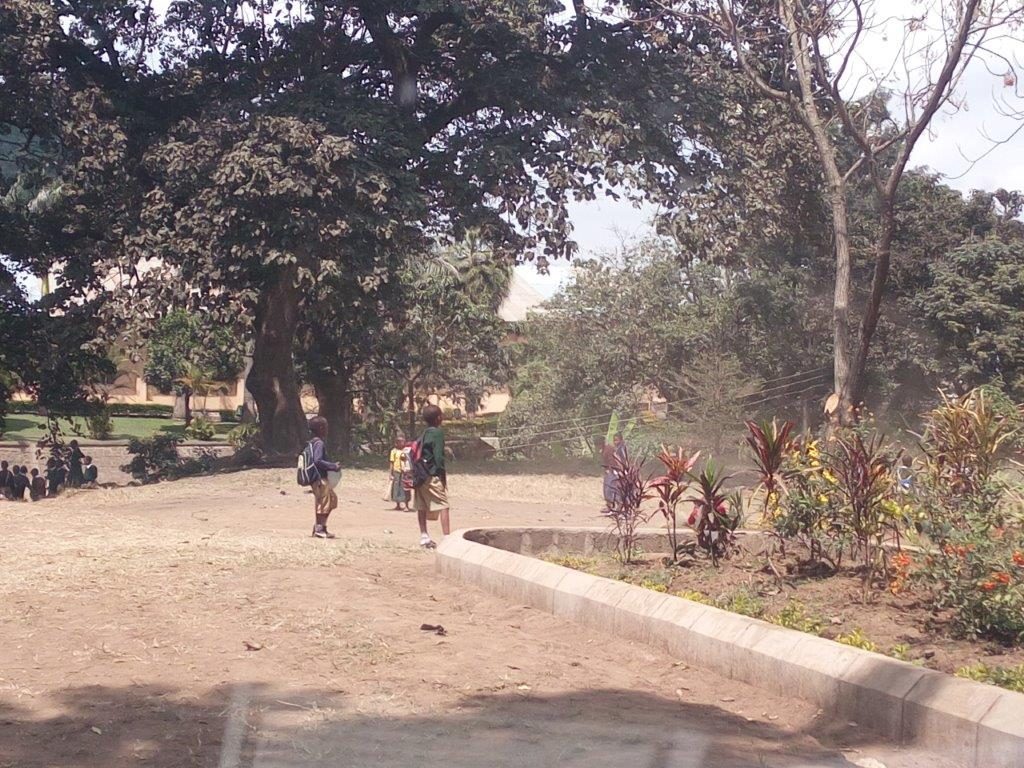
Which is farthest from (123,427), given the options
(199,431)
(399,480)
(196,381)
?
(399,480)

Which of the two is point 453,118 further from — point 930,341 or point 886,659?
point 886,659

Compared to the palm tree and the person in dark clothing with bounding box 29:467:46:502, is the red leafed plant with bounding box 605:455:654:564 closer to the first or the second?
the person in dark clothing with bounding box 29:467:46:502

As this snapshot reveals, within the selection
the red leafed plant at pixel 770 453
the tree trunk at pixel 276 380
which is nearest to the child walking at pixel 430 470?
the red leafed plant at pixel 770 453

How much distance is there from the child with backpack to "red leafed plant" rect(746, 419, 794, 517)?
17.6 feet

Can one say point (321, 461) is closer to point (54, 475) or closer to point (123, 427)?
point (54, 475)

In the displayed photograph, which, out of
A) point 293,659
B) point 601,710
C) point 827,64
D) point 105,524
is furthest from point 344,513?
point 601,710

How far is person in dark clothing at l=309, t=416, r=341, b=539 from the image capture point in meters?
12.7

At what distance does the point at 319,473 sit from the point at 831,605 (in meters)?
6.56

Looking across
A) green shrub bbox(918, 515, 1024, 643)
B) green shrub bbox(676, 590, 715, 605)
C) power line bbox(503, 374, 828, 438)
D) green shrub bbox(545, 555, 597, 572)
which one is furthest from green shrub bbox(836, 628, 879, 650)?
power line bbox(503, 374, 828, 438)

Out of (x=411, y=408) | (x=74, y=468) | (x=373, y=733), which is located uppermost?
(x=411, y=408)

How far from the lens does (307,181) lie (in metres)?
21.1

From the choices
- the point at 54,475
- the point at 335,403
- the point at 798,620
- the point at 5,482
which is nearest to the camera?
the point at 798,620

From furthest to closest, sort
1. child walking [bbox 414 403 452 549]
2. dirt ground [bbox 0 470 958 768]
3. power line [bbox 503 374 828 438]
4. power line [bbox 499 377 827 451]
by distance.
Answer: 1. power line [bbox 499 377 827 451]
2. power line [bbox 503 374 828 438]
3. child walking [bbox 414 403 452 549]
4. dirt ground [bbox 0 470 958 768]

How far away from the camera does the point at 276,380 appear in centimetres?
2581
